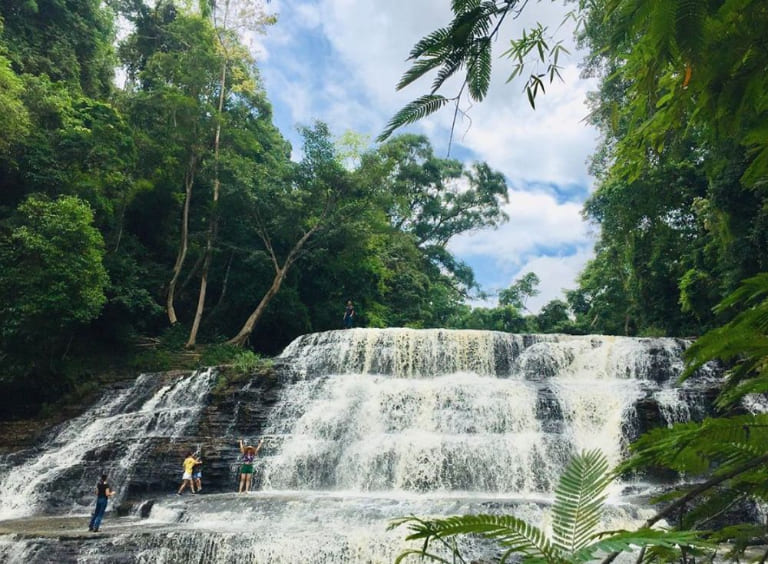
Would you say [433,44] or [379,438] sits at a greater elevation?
[433,44]

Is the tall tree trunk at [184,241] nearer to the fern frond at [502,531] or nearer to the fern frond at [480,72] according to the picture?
the fern frond at [480,72]

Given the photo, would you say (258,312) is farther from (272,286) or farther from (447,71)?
(447,71)

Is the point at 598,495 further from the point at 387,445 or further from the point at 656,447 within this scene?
the point at 387,445

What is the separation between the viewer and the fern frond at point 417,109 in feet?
4.08

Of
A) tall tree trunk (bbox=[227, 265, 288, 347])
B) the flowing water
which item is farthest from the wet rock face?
tall tree trunk (bbox=[227, 265, 288, 347])

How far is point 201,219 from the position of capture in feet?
75.2

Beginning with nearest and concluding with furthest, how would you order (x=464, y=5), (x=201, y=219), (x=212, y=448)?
(x=464, y=5) → (x=212, y=448) → (x=201, y=219)

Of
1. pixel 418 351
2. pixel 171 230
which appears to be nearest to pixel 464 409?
pixel 418 351

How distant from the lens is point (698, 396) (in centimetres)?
1152

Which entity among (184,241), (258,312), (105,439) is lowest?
(105,439)

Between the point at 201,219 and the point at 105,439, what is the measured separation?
1239cm

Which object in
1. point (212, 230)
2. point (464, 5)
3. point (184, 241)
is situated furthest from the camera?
point (212, 230)

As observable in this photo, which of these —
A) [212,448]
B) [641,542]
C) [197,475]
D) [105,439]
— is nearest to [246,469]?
[197,475]

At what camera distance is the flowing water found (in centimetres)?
690
